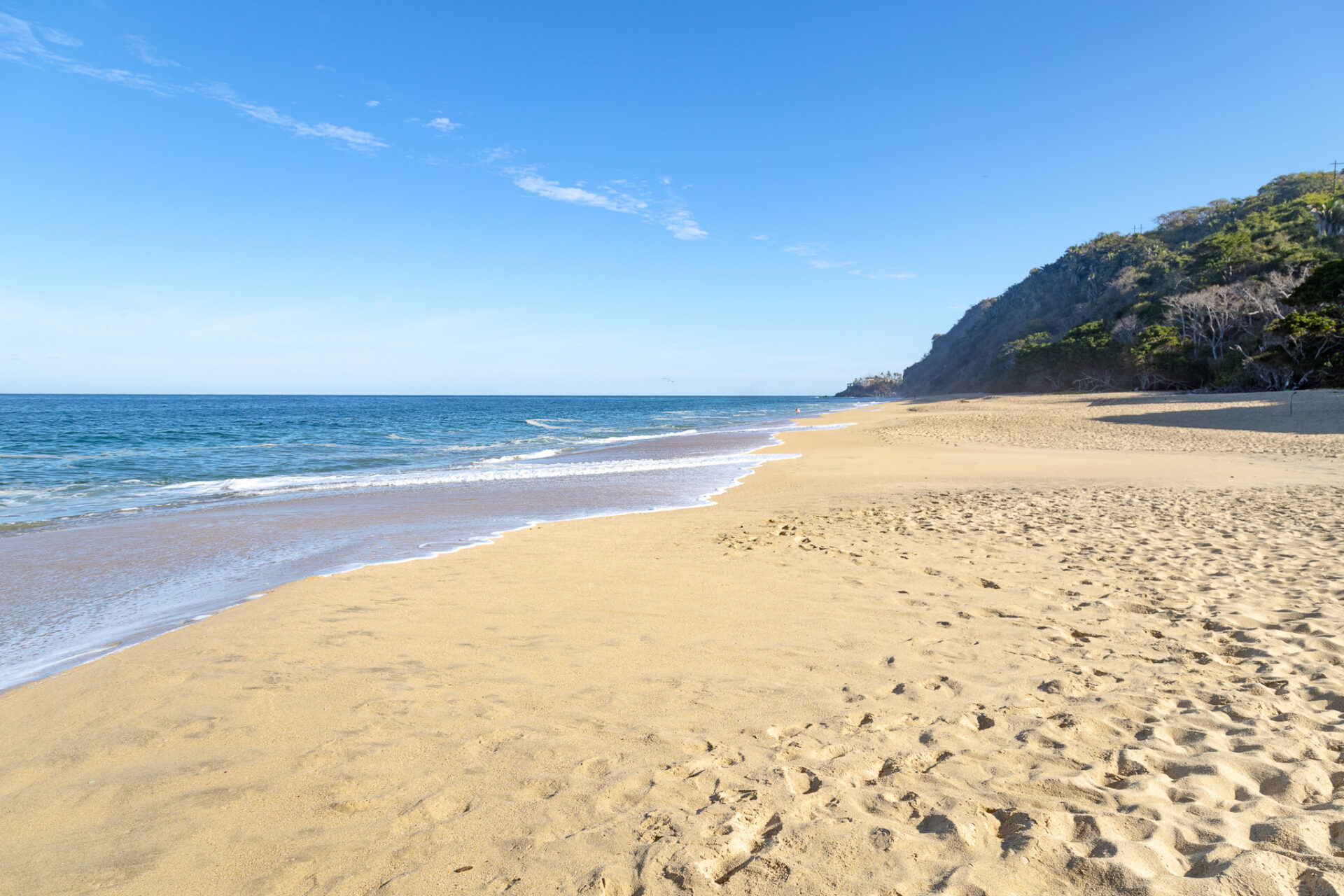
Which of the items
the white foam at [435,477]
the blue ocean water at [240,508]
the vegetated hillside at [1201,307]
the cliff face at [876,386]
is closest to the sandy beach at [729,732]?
the blue ocean water at [240,508]

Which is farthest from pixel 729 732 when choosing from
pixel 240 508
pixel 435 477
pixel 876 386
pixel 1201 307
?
pixel 876 386

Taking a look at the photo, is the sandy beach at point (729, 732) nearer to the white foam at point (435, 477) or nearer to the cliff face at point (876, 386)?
the white foam at point (435, 477)

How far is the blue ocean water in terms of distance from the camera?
6094 millimetres

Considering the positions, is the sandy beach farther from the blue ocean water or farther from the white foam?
the white foam

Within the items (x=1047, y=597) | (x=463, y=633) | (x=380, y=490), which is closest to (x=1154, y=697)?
(x=1047, y=597)

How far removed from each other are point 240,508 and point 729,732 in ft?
39.0

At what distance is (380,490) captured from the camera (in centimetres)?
1379

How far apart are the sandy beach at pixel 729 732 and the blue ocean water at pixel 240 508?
115 centimetres

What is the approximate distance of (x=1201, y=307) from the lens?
139ft

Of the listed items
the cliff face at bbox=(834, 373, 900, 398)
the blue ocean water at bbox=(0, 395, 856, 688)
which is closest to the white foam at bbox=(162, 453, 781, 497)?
the blue ocean water at bbox=(0, 395, 856, 688)

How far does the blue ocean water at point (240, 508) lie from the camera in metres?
6.09

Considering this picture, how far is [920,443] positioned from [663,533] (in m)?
15.3

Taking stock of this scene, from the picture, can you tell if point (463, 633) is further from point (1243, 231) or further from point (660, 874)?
point (1243, 231)

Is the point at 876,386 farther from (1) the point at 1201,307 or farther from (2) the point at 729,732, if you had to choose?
(2) the point at 729,732
